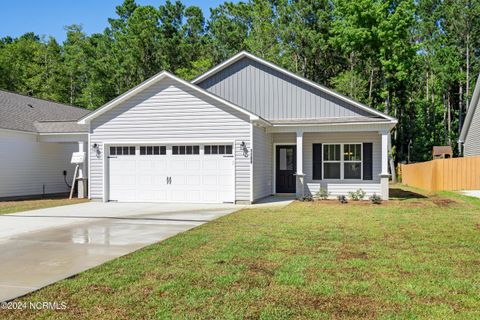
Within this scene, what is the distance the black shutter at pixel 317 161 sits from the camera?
1694 cm

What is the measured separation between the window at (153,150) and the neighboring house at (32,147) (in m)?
3.79

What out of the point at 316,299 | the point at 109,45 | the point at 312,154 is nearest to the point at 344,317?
the point at 316,299

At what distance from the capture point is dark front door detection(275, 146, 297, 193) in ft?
58.4

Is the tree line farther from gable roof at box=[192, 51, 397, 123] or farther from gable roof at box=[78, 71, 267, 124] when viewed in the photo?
gable roof at box=[78, 71, 267, 124]

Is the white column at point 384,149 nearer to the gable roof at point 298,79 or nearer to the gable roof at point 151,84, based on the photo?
the gable roof at point 298,79

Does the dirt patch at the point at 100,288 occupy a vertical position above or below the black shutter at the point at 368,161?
below

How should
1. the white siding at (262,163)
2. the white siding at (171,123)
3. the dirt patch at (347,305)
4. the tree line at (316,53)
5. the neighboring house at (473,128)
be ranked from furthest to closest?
the tree line at (316,53) → the neighboring house at (473,128) → the white siding at (262,163) → the white siding at (171,123) → the dirt patch at (347,305)

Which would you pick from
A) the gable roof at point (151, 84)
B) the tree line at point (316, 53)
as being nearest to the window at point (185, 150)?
the gable roof at point (151, 84)

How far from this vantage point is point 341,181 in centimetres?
1667

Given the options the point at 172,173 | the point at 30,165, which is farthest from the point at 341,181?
the point at 30,165

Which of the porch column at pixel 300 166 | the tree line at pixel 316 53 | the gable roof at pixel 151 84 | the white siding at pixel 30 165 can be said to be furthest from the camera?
the tree line at pixel 316 53

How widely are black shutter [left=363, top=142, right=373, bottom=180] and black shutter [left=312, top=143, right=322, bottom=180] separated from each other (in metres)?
1.74

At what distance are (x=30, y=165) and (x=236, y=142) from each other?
1012 centimetres

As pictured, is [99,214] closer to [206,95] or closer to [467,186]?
[206,95]
